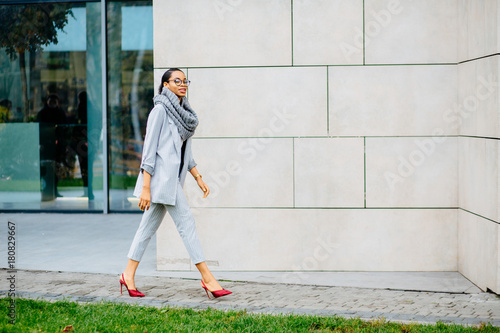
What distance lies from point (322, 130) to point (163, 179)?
207 cm

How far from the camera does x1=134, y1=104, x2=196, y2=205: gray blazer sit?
636 centimetres

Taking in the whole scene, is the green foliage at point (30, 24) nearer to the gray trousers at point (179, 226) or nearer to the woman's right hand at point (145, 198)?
the gray trousers at point (179, 226)

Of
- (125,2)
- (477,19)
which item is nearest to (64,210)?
(125,2)

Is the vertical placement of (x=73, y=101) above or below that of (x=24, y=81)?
below

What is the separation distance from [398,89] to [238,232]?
2230mm

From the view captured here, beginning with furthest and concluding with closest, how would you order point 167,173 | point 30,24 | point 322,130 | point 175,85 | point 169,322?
point 30,24 < point 322,130 < point 175,85 < point 167,173 < point 169,322

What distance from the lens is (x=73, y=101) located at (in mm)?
13344

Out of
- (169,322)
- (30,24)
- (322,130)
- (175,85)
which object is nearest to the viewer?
(169,322)

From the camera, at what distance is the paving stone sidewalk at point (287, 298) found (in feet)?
19.6

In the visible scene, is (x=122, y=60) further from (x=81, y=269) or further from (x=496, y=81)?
(x=496, y=81)

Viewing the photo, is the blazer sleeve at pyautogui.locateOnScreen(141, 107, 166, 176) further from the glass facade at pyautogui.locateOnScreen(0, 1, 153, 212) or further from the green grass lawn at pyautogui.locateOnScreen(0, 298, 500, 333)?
the glass facade at pyautogui.locateOnScreen(0, 1, 153, 212)

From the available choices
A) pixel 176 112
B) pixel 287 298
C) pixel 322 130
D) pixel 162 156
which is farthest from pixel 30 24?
pixel 287 298

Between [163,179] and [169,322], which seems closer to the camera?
[169,322]

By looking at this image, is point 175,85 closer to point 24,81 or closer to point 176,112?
point 176,112
